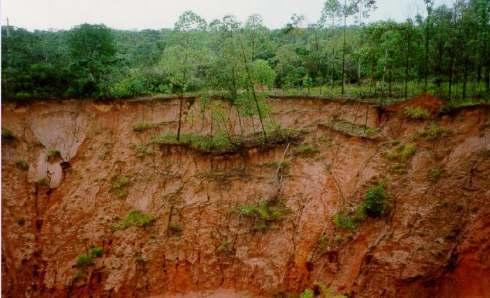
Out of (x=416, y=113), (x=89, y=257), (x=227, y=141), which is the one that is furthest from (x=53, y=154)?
(x=416, y=113)

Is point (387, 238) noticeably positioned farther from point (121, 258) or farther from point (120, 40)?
point (120, 40)

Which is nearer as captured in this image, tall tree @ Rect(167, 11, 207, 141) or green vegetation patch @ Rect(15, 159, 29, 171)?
green vegetation patch @ Rect(15, 159, 29, 171)

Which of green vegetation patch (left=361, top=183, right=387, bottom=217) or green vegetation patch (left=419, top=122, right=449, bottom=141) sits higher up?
green vegetation patch (left=419, top=122, right=449, bottom=141)

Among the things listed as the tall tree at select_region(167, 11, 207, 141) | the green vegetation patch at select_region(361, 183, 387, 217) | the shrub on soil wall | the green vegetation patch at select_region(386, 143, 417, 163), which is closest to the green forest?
the tall tree at select_region(167, 11, 207, 141)

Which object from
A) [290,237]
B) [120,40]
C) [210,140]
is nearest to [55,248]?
[210,140]

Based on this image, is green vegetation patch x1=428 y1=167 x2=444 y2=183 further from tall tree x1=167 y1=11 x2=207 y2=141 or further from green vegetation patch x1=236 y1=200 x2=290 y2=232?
tall tree x1=167 y1=11 x2=207 y2=141

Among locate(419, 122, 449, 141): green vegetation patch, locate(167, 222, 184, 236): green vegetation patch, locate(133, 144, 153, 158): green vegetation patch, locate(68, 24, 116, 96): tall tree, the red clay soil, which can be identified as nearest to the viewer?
locate(419, 122, 449, 141): green vegetation patch

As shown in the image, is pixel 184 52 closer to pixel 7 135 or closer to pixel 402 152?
pixel 7 135
